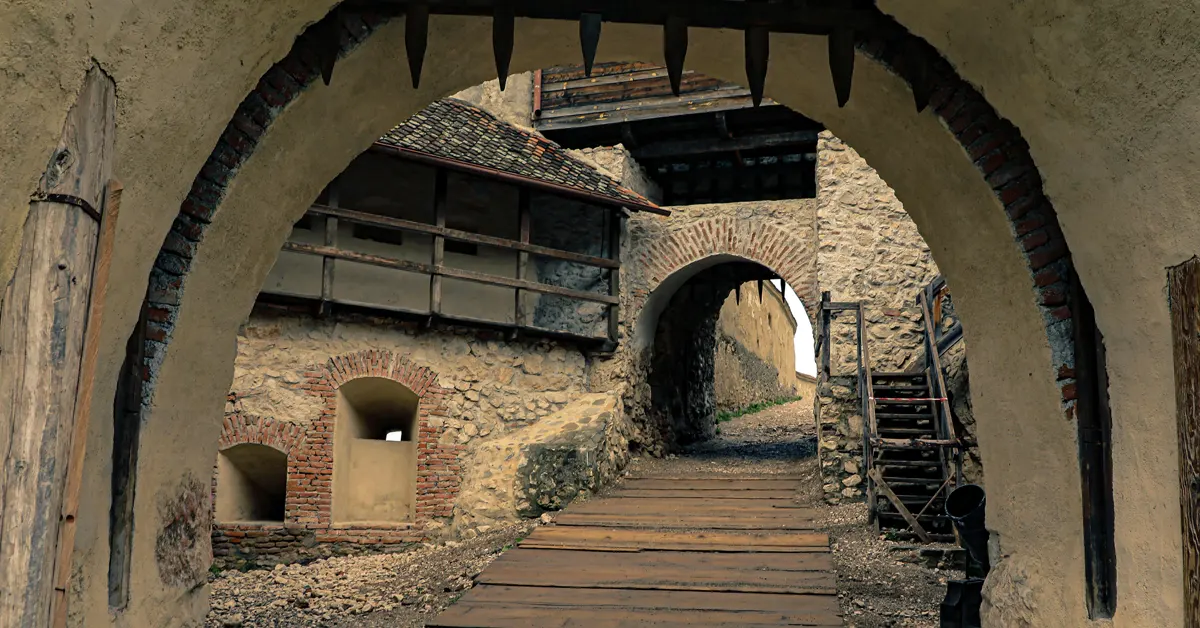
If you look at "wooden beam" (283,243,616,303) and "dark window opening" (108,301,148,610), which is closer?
"dark window opening" (108,301,148,610)

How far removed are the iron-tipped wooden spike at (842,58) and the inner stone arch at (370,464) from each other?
8.23 m

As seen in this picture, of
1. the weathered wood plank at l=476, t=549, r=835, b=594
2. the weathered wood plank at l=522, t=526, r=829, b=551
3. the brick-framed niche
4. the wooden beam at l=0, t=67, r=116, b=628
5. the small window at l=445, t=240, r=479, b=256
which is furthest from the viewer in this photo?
the small window at l=445, t=240, r=479, b=256

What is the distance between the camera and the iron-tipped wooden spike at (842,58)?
366 centimetres

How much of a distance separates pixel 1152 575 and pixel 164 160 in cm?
351

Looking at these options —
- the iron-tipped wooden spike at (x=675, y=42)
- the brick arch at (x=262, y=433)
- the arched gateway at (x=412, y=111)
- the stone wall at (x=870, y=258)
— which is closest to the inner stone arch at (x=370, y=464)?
the brick arch at (x=262, y=433)

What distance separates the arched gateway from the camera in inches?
116

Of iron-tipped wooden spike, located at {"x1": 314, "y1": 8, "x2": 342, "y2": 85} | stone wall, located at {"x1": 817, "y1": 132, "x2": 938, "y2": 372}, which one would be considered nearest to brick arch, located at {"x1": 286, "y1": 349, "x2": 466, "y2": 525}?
stone wall, located at {"x1": 817, "y1": 132, "x2": 938, "y2": 372}

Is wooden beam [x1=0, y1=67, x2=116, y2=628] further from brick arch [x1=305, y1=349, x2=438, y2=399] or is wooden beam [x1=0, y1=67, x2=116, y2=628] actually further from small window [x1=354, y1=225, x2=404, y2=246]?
small window [x1=354, y1=225, x2=404, y2=246]

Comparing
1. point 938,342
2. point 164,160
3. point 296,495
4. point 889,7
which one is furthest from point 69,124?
point 938,342

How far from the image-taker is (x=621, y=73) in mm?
14008

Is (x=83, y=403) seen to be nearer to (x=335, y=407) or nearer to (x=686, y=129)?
(x=335, y=407)

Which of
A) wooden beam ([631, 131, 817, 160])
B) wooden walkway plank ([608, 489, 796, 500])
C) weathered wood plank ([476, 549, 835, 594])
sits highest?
wooden beam ([631, 131, 817, 160])

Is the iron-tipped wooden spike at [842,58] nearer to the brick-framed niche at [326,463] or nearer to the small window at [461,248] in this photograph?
the brick-framed niche at [326,463]

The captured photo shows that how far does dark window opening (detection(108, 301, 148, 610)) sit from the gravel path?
4.23 metres
